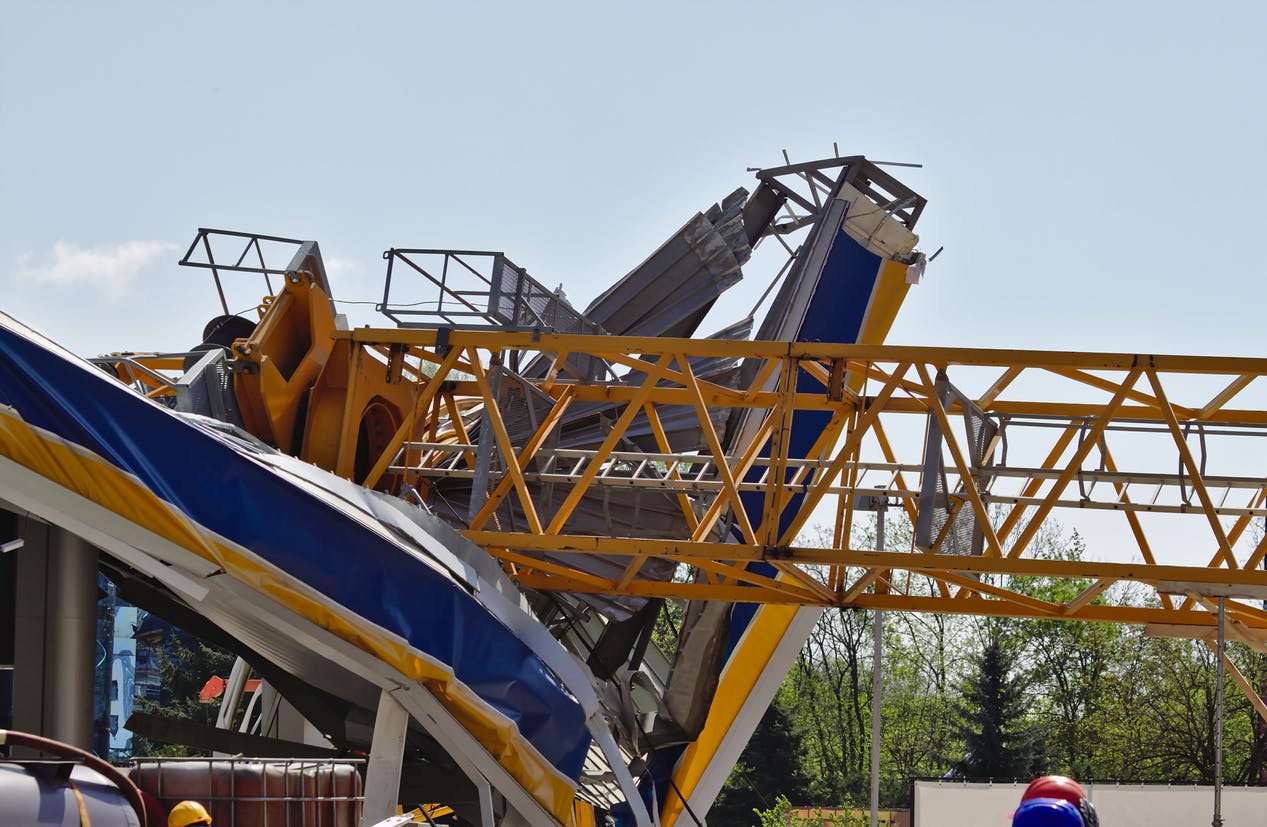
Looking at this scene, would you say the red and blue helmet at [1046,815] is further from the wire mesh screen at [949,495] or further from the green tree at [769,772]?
the green tree at [769,772]

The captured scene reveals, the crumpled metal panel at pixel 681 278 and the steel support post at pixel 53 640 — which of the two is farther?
the crumpled metal panel at pixel 681 278

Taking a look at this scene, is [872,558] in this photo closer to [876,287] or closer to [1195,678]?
Answer: [876,287]

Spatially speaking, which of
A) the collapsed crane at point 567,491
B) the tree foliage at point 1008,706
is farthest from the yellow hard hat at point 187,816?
the tree foliage at point 1008,706

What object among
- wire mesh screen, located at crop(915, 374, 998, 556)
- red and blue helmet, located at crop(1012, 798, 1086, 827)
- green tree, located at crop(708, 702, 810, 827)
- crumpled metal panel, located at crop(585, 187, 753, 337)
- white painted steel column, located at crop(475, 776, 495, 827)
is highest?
crumpled metal panel, located at crop(585, 187, 753, 337)

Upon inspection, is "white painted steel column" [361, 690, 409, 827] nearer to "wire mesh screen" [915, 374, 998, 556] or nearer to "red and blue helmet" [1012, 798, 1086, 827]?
"wire mesh screen" [915, 374, 998, 556]

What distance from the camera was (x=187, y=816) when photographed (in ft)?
24.1

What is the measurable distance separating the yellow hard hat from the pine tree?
38.0 metres

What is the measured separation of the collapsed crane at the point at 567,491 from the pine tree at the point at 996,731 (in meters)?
27.3

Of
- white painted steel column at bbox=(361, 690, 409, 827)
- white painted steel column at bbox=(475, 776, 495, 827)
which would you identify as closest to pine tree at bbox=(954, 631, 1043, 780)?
white painted steel column at bbox=(475, 776, 495, 827)

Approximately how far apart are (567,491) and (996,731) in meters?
31.1

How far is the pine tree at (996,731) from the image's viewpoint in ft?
140

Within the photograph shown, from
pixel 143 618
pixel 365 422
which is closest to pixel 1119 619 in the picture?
pixel 365 422

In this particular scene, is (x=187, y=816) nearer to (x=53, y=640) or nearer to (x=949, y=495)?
(x=53, y=640)

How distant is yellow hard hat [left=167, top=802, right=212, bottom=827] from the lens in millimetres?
7328
